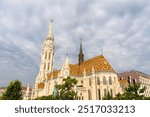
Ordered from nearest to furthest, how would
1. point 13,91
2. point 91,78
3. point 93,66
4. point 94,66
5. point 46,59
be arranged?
point 13,91 < point 91,78 < point 93,66 < point 94,66 < point 46,59

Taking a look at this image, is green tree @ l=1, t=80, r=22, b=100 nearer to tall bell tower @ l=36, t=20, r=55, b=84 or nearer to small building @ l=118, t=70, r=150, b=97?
small building @ l=118, t=70, r=150, b=97

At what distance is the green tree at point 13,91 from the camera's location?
30188 millimetres

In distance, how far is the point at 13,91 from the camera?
30625 mm

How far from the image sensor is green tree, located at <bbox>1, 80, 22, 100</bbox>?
30188mm

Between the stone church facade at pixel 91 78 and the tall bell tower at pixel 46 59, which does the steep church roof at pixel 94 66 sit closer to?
the stone church facade at pixel 91 78

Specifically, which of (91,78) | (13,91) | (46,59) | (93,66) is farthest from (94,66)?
(13,91)

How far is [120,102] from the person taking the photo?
8461 mm

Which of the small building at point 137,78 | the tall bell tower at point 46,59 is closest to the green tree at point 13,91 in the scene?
the small building at point 137,78

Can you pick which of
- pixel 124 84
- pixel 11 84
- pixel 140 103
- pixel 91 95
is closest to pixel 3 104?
pixel 140 103

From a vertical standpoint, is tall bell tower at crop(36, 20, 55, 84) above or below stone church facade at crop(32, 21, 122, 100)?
above

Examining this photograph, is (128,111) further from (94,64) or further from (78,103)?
(94,64)

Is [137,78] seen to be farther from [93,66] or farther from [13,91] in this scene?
[13,91]

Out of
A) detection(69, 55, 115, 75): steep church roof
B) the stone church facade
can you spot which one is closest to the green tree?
the stone church facade

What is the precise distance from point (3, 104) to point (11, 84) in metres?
23.3
